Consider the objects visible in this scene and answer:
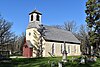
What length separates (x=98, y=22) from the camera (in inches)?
1527

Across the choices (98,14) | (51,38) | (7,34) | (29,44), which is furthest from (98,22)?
(7,34)

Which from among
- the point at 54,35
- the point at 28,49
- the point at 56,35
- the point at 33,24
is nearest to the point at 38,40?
the point at 28,49

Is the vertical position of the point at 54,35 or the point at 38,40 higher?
the point at 54,35

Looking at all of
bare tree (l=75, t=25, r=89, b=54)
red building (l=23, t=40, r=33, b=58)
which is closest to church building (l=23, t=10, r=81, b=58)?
red building (l=23, t=40, r=33, b=58)

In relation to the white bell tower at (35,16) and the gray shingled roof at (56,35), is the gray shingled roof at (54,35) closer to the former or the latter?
the gray shingled roof at (56,35)

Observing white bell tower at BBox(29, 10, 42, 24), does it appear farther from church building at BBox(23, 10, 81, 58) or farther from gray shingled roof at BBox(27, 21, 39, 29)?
gray shingled roof at BBox(27, 21, 39, 29)

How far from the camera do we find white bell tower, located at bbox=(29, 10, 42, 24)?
49188mm

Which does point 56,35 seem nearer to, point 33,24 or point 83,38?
point 33,24

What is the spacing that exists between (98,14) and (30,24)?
17.7m

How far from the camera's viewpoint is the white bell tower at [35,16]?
49188 mm

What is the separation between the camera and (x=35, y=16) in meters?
49.3

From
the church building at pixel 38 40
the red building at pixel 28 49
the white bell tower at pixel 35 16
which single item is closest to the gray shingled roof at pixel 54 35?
the church building at pixel 38 40

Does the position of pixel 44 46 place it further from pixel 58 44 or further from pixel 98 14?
pixel 98 14

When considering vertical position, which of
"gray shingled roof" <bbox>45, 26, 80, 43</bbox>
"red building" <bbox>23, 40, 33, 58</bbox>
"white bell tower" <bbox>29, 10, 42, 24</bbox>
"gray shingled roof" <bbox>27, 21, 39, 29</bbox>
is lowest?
"red building" <bbox>23, 40, 33, 58</bbox>
